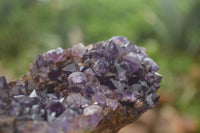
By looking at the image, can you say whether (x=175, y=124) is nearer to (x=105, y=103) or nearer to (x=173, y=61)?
(x=173, y=61)

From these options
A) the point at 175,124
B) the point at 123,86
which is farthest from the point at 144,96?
the point at 175,124

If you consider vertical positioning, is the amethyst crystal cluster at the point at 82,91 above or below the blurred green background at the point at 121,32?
below

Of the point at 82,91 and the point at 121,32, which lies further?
the point at 121,32

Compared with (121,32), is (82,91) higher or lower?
lower

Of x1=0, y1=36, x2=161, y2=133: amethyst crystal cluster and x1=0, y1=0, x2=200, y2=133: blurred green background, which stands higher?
x1=0, y1=0, x2=200, y2=133: blurred green background
